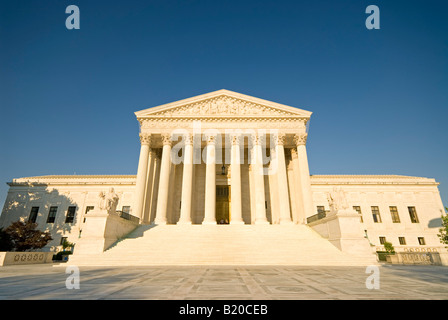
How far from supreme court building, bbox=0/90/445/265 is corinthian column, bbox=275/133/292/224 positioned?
128 mm

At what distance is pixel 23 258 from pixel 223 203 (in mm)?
23235

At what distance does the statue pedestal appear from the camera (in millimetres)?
16688

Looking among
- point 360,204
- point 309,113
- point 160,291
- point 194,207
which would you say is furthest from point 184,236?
point 360,204

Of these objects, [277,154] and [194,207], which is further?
[194,207]

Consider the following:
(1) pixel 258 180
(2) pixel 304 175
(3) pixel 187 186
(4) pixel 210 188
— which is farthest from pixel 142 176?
(2) pixel 304 175

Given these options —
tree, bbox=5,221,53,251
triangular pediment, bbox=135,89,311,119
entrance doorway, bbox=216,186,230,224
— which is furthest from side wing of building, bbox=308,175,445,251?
tree, bbox=5,221,53,251

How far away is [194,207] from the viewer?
33188 mm

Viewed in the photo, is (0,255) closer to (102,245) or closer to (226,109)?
(102,245)

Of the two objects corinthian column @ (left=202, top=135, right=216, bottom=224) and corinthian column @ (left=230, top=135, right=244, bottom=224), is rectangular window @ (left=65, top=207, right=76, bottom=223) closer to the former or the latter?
corinthian column @ (left=202, top=135, right=216, bottom=224)

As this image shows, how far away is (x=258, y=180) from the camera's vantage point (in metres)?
27.8

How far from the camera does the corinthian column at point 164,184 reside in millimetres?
26216

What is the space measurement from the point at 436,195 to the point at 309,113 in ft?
92.3

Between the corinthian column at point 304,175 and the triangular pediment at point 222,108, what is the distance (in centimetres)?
338

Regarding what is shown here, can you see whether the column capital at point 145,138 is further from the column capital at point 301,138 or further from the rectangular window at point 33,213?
the rectangular window at point 33,213
